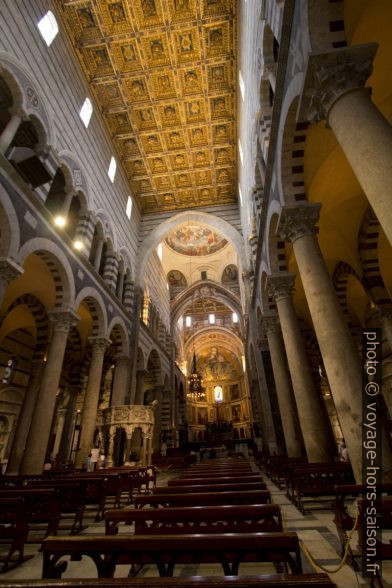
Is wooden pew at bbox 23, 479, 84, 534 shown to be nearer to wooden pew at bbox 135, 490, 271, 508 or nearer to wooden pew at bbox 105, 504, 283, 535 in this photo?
wooden pew at bbox 135, 490, 271, 508

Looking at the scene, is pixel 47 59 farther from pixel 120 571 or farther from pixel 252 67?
pixel 120 571

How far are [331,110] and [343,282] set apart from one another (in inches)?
378

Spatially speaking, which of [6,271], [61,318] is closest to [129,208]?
[61,318]

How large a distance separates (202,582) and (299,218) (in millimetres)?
6321

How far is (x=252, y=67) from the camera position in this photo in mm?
10156

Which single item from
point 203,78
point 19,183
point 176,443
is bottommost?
point 176,443

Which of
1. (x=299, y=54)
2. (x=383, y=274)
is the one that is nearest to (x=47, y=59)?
(x=299, y=54)

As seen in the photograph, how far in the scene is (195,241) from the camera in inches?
1126

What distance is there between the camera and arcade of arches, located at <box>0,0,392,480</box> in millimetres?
4930

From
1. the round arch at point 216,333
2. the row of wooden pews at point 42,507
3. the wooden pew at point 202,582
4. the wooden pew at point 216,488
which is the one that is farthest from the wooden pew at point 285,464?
the round arch at point 216,333

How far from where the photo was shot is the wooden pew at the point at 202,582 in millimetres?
1189

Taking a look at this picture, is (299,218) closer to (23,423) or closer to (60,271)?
(60,271)

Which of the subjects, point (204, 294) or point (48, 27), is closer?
point (48, 27)

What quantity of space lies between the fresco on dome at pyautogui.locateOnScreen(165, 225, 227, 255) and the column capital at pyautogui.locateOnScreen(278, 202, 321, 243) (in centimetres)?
2147
